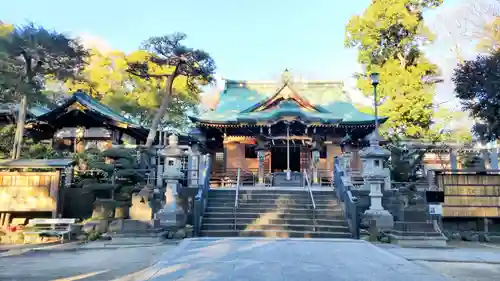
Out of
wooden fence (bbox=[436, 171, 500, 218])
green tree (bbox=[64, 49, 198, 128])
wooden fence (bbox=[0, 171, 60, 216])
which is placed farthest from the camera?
green tree (bbox=[64, 49, 198, 128])

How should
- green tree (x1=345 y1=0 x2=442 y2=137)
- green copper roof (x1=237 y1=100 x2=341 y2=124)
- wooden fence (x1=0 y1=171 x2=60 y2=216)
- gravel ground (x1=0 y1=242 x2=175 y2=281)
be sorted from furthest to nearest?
1. green tree (x1=345 y1=0 x2=442 y2=137)
2. green copper roof (x1=237 y1=100 x2=341 y2=124)
3. wooden fence (x1=0 y1=171 x2=60 y2=216)
4. gravel ground (x1=0 y1=242 x2=175 y2=281)

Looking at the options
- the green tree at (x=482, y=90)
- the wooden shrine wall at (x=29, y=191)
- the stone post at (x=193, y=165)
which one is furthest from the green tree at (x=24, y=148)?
the green tree at (x=482, y=90)

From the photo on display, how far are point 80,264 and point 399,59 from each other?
91.2 feet

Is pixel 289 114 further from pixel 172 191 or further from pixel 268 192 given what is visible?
pixel 172 191

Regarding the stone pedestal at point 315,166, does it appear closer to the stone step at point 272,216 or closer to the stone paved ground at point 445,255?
the stone step at point 272,216

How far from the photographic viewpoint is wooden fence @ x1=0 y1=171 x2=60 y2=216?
14.6 m

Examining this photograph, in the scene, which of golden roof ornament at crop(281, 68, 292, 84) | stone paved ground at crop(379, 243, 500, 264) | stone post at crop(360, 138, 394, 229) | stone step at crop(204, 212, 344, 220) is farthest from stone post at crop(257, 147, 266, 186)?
stone paved ground at crop(379, 243, 500, 264)

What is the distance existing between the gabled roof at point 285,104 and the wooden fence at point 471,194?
27.7ft

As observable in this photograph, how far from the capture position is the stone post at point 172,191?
524 inches

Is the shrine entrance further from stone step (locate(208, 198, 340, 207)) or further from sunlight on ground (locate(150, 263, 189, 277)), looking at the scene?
sunlight on ground (locate(150, 263, 189, 277))

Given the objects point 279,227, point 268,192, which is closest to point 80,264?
point 279,227

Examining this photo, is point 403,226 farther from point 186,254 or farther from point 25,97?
point 25,97

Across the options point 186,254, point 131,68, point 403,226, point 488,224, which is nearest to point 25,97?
point 131,68

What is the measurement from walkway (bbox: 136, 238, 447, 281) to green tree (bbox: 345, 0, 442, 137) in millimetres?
19725
